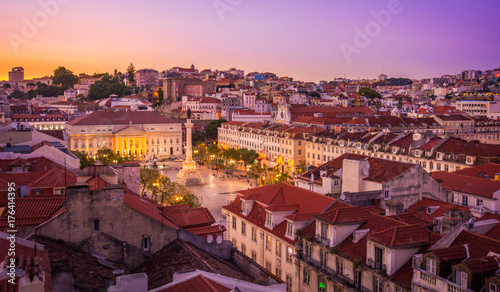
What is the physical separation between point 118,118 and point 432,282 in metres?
95.7

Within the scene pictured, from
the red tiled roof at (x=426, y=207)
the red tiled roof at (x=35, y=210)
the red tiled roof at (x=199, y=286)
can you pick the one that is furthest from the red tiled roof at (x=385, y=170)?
the red tiled roof at (x=199, y=286)

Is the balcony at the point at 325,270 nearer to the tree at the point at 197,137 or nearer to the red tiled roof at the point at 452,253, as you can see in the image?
the red tiled roof at the point at 452,253

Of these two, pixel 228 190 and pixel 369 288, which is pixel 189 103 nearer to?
pixel 228 190

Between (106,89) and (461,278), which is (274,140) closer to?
(461,278)

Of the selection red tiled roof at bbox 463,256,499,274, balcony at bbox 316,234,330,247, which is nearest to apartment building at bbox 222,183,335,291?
balcony at bbox 316,234,330,247

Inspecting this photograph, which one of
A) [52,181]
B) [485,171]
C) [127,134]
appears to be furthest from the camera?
[127,134]

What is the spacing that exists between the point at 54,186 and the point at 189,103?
119 meters

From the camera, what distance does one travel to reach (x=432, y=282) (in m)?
15.8

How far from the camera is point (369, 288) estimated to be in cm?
1847

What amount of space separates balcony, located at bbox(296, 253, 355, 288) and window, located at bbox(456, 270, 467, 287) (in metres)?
5.19

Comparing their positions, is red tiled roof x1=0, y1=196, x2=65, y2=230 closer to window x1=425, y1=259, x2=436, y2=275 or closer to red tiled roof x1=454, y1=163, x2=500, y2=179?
window x1=425, y1=259, x2=436, y2=275

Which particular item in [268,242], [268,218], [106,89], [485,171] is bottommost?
[268,242]

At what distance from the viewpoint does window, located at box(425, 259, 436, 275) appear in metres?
15.8

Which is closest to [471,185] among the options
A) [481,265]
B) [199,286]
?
[481,265]
